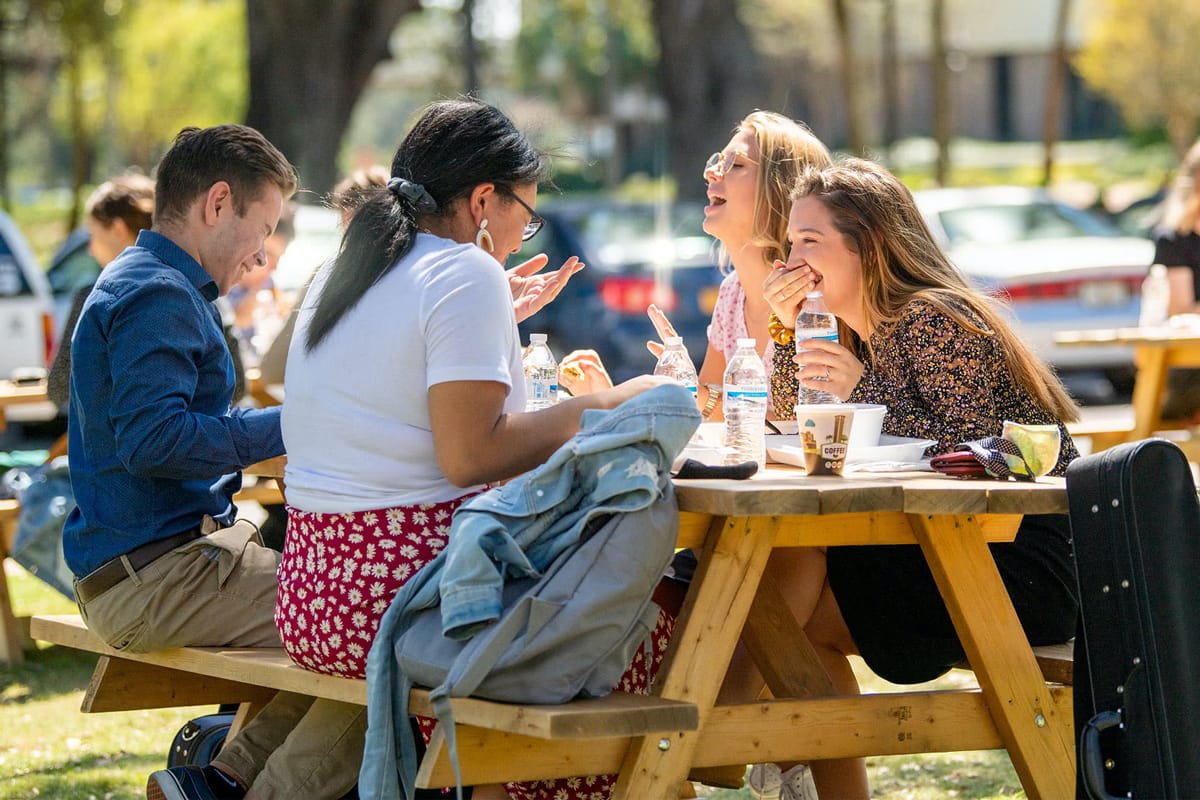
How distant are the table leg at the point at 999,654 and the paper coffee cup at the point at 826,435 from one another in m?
0.20

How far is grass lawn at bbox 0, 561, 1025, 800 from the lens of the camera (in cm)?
448

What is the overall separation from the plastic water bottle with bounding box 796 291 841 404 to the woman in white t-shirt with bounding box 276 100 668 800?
0.66 meters

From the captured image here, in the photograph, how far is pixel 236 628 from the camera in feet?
11.5

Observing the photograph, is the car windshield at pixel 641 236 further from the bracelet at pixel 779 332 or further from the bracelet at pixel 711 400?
the bracelet at pixel 779 332

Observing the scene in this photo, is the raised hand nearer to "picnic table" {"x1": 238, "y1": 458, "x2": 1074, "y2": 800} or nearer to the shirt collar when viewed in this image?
the shirt collar

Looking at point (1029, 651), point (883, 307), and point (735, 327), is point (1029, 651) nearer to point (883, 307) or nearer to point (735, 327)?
point (883, 307)

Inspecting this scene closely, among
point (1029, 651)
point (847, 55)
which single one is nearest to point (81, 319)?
point (1029, 651)

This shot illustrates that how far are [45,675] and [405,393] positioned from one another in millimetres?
3508

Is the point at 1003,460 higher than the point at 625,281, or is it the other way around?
the point at 1003,460

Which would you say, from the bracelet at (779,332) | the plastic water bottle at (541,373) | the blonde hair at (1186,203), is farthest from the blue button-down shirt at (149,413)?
the blonde hair at (1186,203)

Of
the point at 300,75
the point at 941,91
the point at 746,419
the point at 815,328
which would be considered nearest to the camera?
the point at 746,419

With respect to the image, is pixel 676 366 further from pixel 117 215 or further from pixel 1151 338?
pixel 1151 338

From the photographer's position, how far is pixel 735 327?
4.80m

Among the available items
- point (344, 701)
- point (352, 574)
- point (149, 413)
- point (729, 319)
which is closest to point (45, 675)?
point (729, 319)
